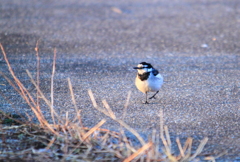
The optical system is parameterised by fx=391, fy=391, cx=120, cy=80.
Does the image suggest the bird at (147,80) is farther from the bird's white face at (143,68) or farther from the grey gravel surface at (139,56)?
the grey gravel surface at (139,56)

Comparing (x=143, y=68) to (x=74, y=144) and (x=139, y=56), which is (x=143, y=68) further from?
(x=139, y=56)

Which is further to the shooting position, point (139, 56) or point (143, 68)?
point (139, 56)

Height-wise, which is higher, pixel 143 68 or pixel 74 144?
pixel 143 68

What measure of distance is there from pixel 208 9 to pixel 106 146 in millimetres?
8638

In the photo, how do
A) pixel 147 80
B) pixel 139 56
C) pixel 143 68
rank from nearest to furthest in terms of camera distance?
pixel 147 80
pixel 143 68
pixel 139 56

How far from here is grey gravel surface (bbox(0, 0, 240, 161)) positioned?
4.87 m

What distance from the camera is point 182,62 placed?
726cm

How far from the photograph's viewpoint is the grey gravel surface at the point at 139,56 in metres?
4.87

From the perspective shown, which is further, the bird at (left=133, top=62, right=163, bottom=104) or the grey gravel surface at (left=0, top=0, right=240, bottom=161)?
the bird at (left=133, top=62, right=163, bottom=104)

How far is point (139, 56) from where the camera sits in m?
7.63

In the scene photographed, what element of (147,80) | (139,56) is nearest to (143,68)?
(147,80)

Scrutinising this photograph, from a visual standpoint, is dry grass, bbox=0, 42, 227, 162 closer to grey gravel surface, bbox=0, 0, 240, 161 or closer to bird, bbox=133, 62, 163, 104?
grey gravel surface, bbox=0, 0, 240, 161

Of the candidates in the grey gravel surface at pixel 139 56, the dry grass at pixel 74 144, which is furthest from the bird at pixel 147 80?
the dry grass at pixel 74 144

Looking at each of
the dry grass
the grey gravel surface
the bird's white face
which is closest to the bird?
the bird's white face
